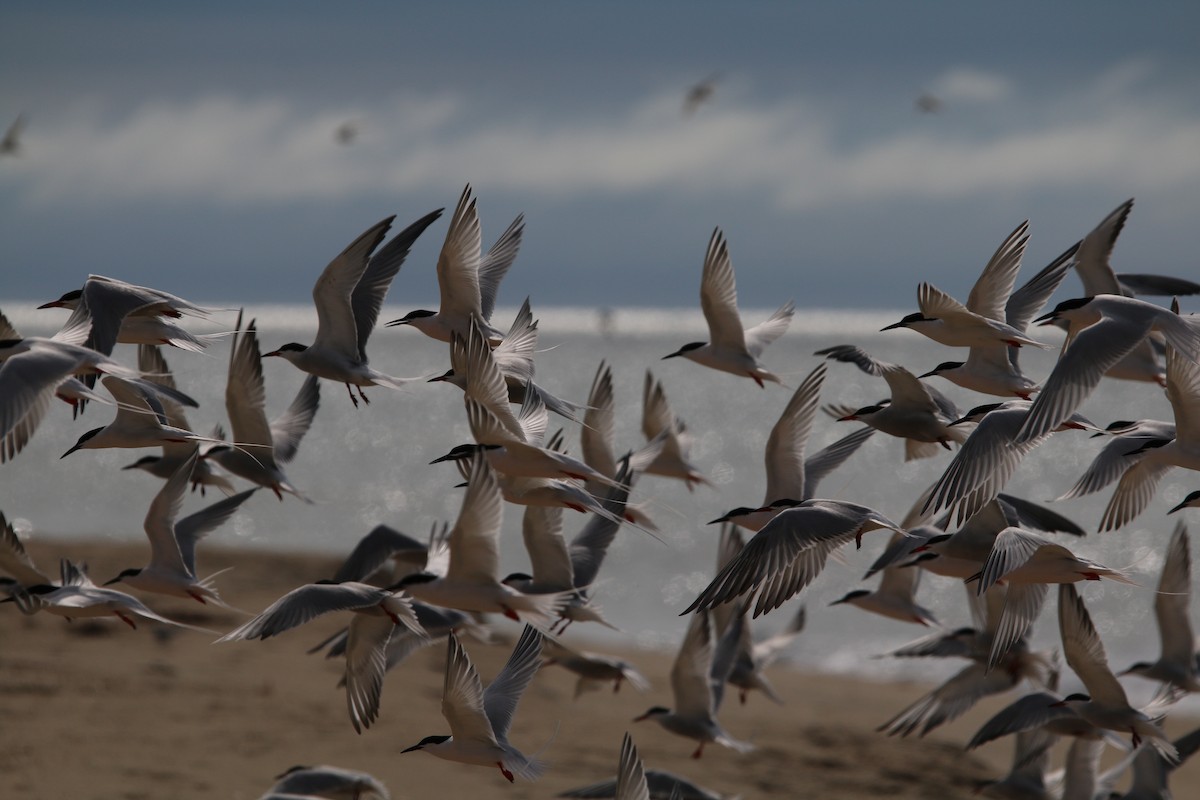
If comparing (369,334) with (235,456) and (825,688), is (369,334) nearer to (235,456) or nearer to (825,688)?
(235,456)

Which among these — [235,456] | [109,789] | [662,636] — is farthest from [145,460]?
[662,636]

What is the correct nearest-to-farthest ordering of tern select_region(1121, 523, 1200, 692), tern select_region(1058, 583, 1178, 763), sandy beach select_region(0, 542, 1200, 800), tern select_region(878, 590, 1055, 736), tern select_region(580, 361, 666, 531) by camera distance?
tern select_region(1058, 583, 1178, 763) < tern select_region(878, 590, 1055, 736) < tern select_region(1121, 523, 1200, 692) < tern select_region(580, 361, 666, 531) < sandy beach select_region(0, 542, 1200, 800)

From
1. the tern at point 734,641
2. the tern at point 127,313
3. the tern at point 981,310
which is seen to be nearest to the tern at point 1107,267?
the tern at point 981,310

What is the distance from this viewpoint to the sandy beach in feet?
33.8

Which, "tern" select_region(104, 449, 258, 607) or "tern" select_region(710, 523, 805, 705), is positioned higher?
"tern" select_region(104, 449, 258, 607)

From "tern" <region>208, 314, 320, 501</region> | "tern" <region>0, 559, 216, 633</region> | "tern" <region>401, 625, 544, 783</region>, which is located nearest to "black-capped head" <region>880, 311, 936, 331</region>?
"tern" <region>401, 625, 544, 783</region>

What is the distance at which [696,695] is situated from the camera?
→ 29.2 ft

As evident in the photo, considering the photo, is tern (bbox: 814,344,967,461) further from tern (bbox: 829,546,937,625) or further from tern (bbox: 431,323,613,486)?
tern (bbox: 431,323,613,486)

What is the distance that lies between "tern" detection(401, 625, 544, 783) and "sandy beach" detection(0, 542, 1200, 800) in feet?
12.3

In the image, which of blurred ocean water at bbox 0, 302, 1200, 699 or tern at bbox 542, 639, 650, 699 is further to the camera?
blurred ocean water at bbox 0, 302, 1200, 699

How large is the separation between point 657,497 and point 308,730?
8.62 m

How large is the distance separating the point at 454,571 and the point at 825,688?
1071 centimetres

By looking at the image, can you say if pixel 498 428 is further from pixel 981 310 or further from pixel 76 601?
pixel 981 310

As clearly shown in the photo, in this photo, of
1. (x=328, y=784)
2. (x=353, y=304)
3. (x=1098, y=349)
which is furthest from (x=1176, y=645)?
(x=353, y=304)
